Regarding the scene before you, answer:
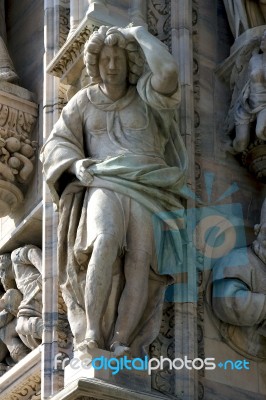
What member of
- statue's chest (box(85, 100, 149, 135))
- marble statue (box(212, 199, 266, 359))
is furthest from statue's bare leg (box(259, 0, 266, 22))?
marble statue (box(212, 199, 266, 359))

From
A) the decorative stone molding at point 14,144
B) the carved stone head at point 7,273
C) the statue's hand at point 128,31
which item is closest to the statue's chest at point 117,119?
the statue's hand at point 128,31

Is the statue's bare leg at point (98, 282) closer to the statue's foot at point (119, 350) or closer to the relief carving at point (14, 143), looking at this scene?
the statue's foot at point (119, 350)

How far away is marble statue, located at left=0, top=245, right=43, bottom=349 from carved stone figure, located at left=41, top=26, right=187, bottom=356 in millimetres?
1093

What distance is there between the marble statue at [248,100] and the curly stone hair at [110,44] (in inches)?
36.7

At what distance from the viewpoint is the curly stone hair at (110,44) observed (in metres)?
14.5

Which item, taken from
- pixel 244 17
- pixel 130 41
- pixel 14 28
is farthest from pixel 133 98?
pixel 14 28

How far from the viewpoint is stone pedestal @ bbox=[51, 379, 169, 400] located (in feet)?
44.2

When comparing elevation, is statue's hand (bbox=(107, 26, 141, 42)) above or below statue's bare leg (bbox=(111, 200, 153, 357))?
above

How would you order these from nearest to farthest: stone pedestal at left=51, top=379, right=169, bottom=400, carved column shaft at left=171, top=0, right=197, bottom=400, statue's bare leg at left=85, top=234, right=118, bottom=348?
stone pedestal at left=51, top=379, right=169, bottom=400 < statue's bare leg at left=85, top=234, right=118, bottom=348 < carved column shaft at left=171, top=0, right=197, bottom=400

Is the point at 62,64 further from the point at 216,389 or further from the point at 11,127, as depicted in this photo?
the point at 216,389

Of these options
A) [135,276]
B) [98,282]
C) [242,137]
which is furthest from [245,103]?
[98,282]

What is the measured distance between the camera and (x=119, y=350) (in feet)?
45.1

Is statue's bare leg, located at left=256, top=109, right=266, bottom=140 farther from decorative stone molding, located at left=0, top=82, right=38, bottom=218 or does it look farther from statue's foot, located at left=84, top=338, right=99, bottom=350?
statue's foot, located at left=84, top=338, right=99, bottom=350

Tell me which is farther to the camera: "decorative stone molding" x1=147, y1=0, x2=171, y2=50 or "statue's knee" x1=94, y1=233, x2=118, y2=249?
"decorative stone molding" x1=147, y1=0, x2=171, y2=50
